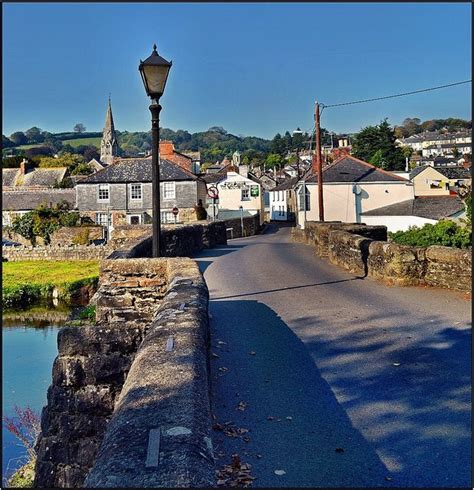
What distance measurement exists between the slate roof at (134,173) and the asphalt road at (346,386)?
134 ft

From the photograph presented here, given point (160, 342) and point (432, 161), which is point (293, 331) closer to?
point (160, 342)

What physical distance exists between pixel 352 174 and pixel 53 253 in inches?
937

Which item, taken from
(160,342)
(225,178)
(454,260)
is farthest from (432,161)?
(160,342)

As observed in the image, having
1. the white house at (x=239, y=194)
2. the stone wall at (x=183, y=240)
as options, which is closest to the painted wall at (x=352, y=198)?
the white house at (x=239, y=194)

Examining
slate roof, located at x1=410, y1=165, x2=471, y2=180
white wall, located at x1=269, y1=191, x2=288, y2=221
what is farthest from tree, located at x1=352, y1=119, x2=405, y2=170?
white wall, located at x1=269, y1=191, x2=288, y2=221

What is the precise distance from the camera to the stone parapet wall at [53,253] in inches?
1800

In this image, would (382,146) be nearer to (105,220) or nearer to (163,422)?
(105,220)

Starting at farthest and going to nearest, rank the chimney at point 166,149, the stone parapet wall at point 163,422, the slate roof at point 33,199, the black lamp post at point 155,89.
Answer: the slate roof at point 33,199, the chimney at point 166,149, the black lamp post at point 155,89, the stone parapet wall at point 163,422

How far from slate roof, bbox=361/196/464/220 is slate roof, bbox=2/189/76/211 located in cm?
3071

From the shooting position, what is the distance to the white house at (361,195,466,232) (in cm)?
4591

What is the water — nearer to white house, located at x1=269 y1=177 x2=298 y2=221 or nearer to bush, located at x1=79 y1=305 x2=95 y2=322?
bush, located at x1=79 y1=305 x2=95 y2=322

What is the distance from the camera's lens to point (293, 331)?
9.37 m

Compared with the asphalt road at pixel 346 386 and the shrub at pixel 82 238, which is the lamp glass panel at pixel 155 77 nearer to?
the asphalt road at pixel 346 386

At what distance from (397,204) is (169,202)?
18.6 meters
